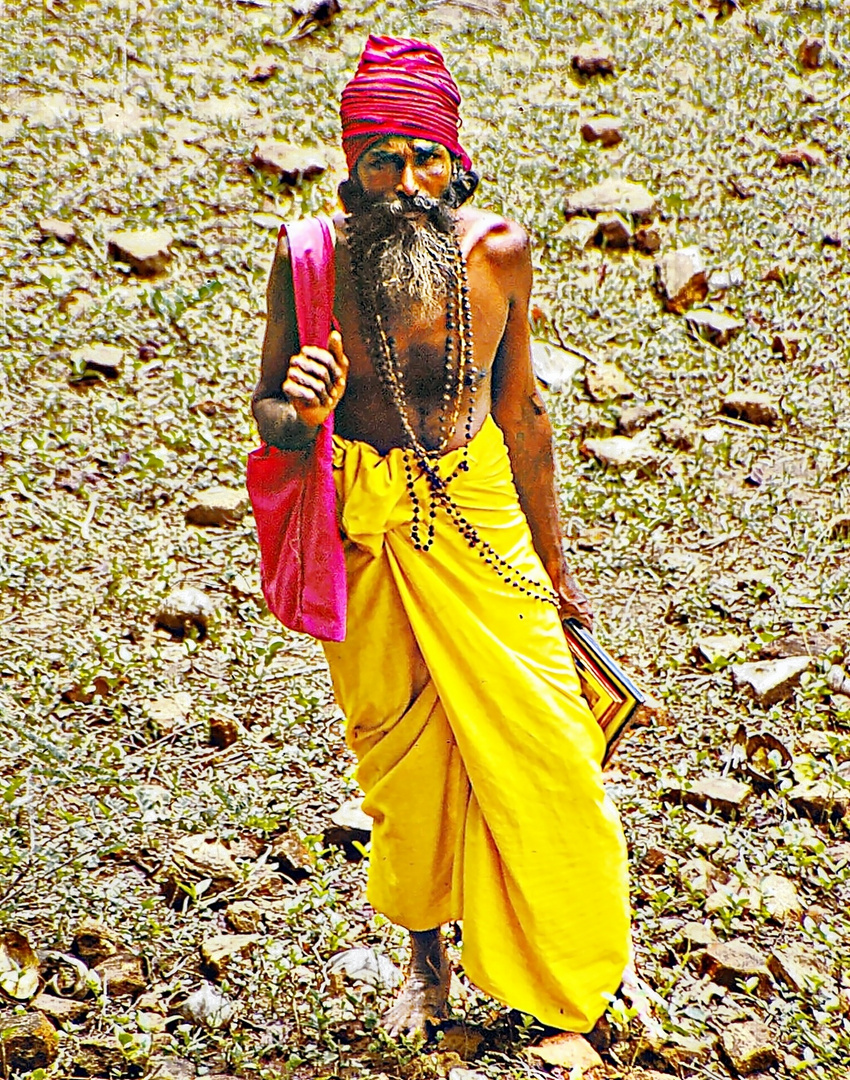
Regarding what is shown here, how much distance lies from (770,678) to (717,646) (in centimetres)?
31

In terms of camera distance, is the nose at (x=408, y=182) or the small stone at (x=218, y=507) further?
the small stone at (x=218, y=507)

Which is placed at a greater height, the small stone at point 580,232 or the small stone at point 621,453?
the small stone at point 580,232

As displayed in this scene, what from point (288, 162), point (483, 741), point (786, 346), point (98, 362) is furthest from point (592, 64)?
point (483, 741)

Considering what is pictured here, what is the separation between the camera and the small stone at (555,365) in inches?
235

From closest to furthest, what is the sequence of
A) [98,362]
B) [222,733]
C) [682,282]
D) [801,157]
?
[222,733]
[98,362]
[682,282]
[801,157]

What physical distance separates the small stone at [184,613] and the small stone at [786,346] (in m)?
3.06

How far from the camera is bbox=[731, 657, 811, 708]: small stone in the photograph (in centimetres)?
439

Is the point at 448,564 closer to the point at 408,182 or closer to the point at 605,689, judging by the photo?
the point at 605,689

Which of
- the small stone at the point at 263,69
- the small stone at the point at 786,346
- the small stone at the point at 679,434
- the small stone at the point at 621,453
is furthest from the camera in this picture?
the small stone at the point at 263,69

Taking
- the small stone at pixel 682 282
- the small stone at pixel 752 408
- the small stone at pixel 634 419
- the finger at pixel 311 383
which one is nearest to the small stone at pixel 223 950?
the finger at pixel 311 383

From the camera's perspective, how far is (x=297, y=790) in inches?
Result: 161

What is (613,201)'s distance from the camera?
23.0ft

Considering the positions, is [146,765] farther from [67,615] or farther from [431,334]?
[431,334]

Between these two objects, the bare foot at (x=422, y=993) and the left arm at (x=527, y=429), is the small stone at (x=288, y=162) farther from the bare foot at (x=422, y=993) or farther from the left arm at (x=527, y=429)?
the bare foot at (x=422, y=993)
